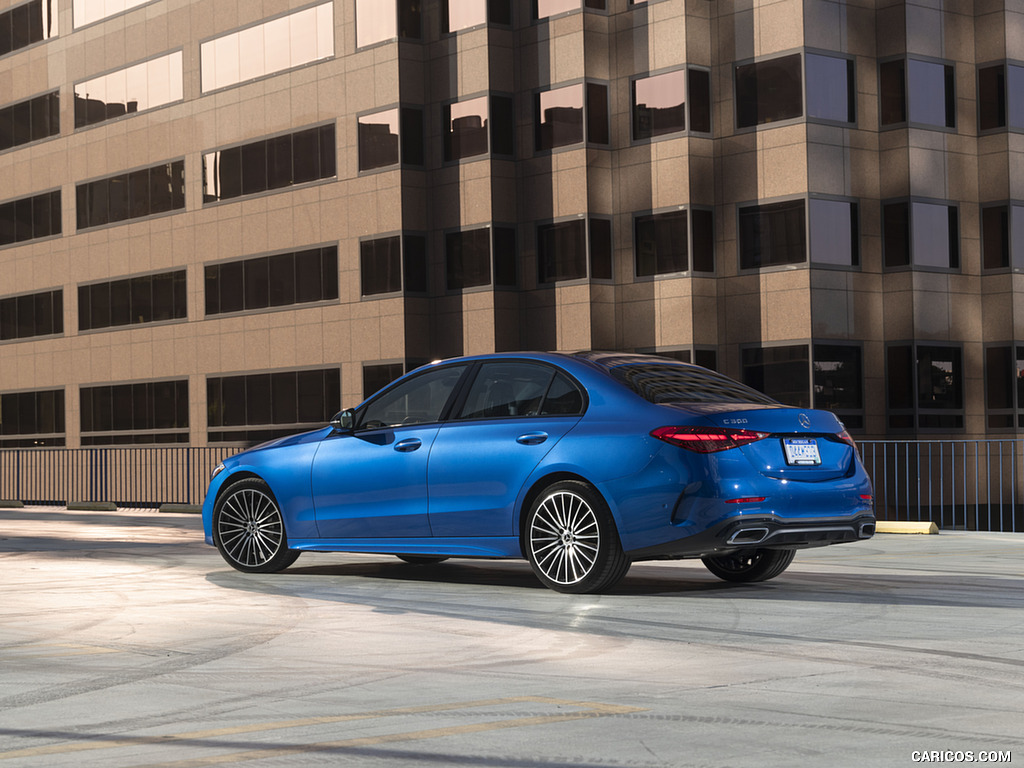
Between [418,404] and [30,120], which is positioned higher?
[30,120]

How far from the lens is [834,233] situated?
107 feet

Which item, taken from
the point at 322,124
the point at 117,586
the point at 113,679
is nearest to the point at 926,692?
the point at 113,679

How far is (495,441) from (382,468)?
1.10 metres

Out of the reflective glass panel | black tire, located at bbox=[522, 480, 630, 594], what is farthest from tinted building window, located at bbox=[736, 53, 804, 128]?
black tire, located at bbox=[522, 480, 630, 594]

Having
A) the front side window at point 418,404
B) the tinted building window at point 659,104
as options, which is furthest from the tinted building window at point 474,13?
the front side window at point 418,404

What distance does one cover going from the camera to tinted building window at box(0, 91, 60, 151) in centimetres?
4738

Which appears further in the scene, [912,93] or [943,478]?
[943,478]

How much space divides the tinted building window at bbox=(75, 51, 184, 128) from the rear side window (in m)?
33.9

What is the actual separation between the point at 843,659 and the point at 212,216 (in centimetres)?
3601

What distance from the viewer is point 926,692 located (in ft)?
20.7

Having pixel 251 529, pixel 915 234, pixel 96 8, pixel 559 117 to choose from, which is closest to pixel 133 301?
pixel 96 8

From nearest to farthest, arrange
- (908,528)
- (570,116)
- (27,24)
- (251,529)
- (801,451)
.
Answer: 1. (801,451)
2. (251,529)
3. (908,528)
4. (570,116)
5. (27,24)

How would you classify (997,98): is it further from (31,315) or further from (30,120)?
(31,315)

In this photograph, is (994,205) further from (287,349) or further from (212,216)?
(212,216)
